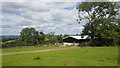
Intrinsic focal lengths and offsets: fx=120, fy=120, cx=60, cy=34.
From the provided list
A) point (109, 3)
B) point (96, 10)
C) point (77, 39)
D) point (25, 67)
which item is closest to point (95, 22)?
point (96, 10)

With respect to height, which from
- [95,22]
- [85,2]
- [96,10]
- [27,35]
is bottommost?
[27,35]

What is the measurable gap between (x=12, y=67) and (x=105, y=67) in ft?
24.8

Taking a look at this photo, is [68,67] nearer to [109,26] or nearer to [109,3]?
[109,26]

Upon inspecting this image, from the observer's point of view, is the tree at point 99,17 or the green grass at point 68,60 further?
the tree at point 99,17

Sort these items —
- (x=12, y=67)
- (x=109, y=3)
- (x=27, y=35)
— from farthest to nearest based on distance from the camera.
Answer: (x=27, y=35), (x=109, y=3), (x=12, y=67)

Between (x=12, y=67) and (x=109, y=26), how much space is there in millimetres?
27209

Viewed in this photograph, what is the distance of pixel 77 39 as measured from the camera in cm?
4828

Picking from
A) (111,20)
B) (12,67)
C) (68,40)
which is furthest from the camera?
(68,40)

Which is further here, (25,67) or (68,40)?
(68,40)

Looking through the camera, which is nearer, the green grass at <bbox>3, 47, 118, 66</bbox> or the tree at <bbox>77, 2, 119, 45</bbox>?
the green grass at <bbox>3, 47, 118, 66</bbox>

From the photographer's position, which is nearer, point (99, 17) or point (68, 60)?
point (68, 60)

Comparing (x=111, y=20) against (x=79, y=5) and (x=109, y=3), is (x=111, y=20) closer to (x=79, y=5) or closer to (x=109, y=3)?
(x=109, y=3)

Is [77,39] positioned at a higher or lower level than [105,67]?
lower

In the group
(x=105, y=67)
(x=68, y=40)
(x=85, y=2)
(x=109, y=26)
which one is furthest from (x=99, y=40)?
(x=105, y=67)
